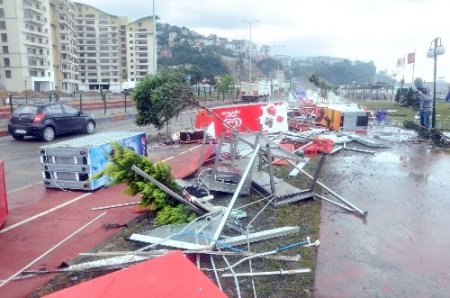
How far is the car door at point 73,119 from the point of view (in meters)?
18.0

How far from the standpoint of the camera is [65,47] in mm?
94500

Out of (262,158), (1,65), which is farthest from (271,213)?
(1,65)

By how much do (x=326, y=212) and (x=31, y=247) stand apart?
4.58 m

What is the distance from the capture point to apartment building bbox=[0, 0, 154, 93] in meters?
75.8

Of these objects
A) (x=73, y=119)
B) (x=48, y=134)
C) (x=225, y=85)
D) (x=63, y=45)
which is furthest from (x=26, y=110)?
(x=63, y=45)

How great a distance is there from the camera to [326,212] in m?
6.97

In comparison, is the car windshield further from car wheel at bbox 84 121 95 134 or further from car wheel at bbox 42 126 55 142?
car wheel at bbox 84 121 95 134

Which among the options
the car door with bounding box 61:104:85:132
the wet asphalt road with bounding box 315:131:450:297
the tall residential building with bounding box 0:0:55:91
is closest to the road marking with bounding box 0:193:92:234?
the wet asphalt road with bounding box 315:131:450:297

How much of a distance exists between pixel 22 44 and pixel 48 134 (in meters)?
69.1

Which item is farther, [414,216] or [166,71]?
[166,71]

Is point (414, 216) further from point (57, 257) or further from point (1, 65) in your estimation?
point (1, 65)

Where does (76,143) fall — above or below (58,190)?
above

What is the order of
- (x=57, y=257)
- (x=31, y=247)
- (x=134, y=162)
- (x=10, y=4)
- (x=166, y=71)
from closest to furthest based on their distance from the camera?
(x=57, y=257)
(x=31, y=247)
(x=134, y=162)
(x=166, y=71)
(x=10, y=4)

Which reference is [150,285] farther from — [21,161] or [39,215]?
[21,161]
